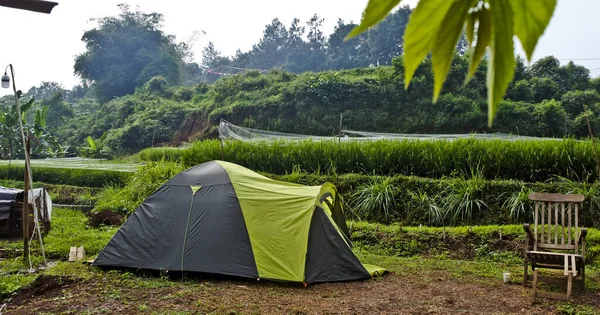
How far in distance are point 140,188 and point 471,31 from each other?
9604 millimetres

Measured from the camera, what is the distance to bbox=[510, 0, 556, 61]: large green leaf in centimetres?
27

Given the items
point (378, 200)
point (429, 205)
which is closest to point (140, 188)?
point (378, 200)

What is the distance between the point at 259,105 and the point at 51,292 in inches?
548

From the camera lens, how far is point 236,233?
16.5 ft

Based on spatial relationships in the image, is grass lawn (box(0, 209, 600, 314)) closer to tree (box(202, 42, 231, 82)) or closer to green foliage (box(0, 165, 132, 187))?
green foliage (box(0, 165, 132, 187))

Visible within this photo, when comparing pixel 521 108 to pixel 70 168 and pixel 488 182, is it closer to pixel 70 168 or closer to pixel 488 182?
pixel 488 182

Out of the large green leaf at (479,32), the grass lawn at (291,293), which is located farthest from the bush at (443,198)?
the large green leaf at (479,32)

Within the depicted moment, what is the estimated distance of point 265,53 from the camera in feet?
118

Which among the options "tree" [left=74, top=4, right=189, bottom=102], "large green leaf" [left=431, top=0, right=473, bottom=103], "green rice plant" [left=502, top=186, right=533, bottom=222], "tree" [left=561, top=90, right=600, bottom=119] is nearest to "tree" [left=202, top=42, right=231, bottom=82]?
"tree" [left=74, top=4, right=189, bottom=102]

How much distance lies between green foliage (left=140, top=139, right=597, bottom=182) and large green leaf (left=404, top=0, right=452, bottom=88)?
26.3 feet

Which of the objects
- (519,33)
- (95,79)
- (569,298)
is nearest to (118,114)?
(95,79)

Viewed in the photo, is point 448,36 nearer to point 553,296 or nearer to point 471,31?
point 471,31

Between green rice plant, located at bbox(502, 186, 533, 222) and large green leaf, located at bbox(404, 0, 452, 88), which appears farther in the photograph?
green rice plant, located at bbox(502, 186, 533, 222)

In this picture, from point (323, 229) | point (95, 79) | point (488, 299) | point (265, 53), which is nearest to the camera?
point (488, 299)
